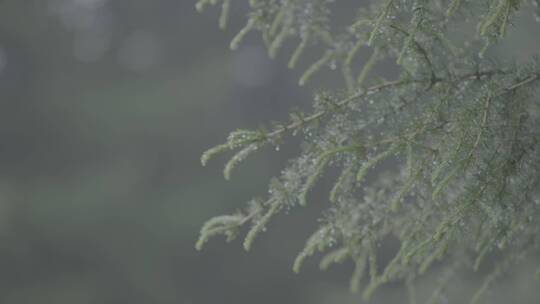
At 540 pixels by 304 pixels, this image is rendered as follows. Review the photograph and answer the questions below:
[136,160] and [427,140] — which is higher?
[136,160]

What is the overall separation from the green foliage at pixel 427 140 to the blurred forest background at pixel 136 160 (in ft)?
25.7

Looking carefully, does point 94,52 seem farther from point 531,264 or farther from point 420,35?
point 420,35

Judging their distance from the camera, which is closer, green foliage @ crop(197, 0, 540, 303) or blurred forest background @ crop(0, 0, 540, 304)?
green foliage @ crop(197, 0, 540, 303)

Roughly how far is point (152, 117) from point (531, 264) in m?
6.30

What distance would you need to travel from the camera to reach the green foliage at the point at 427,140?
237 cm

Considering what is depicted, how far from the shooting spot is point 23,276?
1105cm

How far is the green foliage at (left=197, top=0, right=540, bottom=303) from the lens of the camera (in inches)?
93.4

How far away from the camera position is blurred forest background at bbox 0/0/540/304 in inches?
449

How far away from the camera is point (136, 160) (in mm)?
12891

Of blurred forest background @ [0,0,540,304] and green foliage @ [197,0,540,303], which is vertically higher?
blurred forest background @ [0,0,540,304]

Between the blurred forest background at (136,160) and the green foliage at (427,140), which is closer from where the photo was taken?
the green foliage at (427,140)

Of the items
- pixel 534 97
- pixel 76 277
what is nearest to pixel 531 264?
pixel 76 277

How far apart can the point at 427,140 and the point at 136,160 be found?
415 inches

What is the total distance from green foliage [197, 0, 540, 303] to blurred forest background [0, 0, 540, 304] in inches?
309
